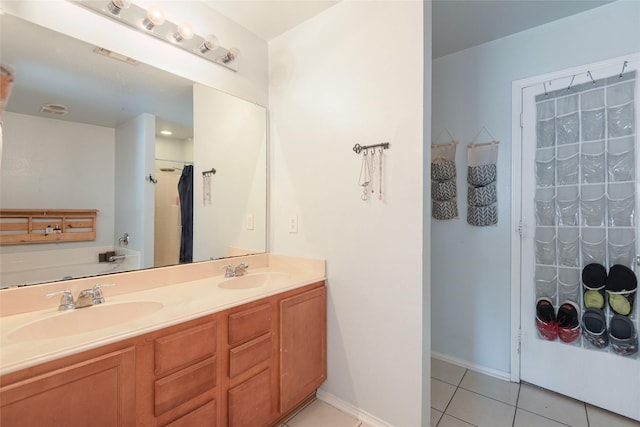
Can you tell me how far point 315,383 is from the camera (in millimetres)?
1774

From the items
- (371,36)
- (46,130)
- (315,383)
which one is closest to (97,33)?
(46,130)

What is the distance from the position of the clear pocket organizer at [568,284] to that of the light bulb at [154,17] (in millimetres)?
2908

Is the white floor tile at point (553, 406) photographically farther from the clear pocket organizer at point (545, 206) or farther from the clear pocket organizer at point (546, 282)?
the clear pocket organizer at point (545, 206)

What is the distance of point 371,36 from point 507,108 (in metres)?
1.25

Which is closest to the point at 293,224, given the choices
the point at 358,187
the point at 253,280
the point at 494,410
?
the point at 253,280

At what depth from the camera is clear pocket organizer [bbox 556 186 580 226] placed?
1917 millimetres

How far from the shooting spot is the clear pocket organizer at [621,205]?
174 cm

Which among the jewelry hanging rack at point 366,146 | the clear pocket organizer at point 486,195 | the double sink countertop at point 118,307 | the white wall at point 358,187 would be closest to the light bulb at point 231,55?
the white wall at point 358,187

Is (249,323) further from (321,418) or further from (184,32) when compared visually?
(184,32)

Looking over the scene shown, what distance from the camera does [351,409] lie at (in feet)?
5.73

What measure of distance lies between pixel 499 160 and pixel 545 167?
288 mm

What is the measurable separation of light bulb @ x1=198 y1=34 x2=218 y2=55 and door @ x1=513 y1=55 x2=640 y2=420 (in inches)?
84.5

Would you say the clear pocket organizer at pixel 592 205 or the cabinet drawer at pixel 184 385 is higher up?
the clear pocket organizer at pixel 592 205

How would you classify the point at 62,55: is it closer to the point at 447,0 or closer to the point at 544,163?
the point at 447,0
